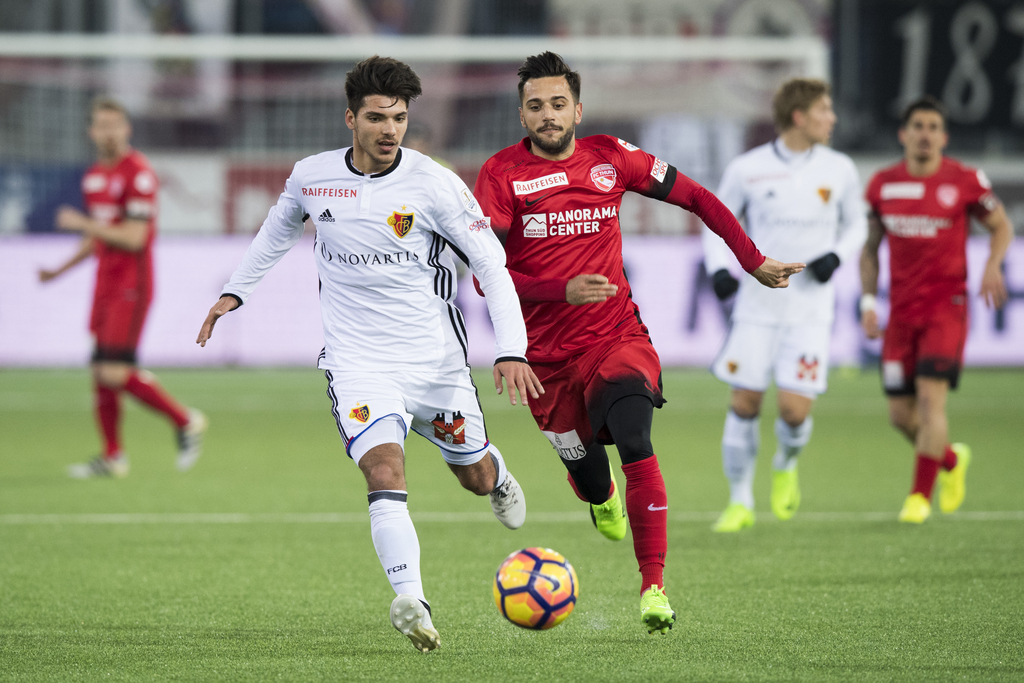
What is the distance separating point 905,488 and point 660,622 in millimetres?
4445

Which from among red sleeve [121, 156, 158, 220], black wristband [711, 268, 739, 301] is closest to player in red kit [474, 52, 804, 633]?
black wristband [711, 268, 739, 301]

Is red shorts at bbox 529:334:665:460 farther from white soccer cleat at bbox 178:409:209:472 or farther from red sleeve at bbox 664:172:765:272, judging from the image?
white soccer cleat at bbox 178:409:209:472

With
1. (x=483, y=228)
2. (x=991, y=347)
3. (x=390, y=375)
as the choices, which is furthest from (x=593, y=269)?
(x=991, y=347)

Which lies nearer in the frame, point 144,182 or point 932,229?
point 932,229

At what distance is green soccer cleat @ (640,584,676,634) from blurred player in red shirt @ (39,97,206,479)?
5405 mm

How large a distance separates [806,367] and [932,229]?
1110mm

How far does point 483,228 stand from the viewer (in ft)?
15.3

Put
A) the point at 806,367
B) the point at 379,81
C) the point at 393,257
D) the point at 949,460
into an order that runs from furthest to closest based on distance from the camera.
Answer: the point at 949,460, the point at 806,367, the point at 393,257, the point at 379,81

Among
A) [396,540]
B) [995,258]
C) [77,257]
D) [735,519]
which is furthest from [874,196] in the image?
[77,257]

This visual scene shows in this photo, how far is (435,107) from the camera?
20.5m

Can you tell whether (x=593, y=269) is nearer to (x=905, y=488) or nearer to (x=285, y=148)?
(x=905, y=488)

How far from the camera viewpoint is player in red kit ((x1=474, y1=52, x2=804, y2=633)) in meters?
4.89

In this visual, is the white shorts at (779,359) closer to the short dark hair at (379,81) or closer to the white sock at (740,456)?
the white sock at (740,456)

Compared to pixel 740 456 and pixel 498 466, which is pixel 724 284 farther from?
pixel 498 466
